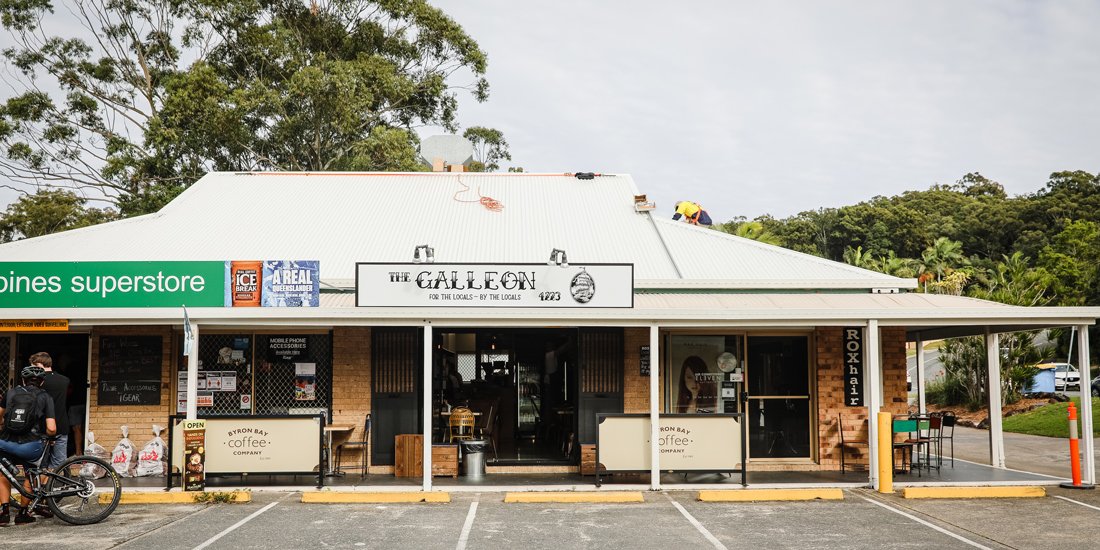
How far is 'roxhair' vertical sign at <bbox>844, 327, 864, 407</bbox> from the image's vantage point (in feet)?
45.2

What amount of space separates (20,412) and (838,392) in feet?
34.5

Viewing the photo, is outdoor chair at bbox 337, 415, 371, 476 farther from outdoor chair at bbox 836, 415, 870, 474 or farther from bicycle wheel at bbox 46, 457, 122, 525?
outdoor chair at bbox 836, 415, 870, 474

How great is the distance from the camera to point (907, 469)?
13.7 metres

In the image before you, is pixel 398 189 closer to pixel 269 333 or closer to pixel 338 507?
pixel 269 333

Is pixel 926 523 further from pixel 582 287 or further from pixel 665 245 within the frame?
pixel 665 245

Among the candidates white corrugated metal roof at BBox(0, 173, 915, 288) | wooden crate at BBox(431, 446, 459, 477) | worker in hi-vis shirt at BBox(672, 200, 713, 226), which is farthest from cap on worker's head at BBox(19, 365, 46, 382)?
worker in hi-vis shirt at BBox(672, 200, 713, 226)

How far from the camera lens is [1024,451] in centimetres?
1791

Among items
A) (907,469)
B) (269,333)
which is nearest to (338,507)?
(269,333)

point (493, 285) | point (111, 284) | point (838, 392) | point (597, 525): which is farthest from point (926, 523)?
point (111, 284)

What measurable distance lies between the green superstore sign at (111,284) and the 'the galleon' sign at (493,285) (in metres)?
1.96

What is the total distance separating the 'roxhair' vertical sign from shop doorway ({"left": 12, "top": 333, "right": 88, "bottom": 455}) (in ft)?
36.1

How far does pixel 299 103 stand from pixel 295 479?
63.6 feet

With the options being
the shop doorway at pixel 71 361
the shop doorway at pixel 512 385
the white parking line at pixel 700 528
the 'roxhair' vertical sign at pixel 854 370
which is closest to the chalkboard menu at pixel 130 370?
the shop doorway at pixel 71 361

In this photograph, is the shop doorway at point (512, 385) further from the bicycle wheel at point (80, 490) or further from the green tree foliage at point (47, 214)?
the green tree foliage at point (47, 214)
